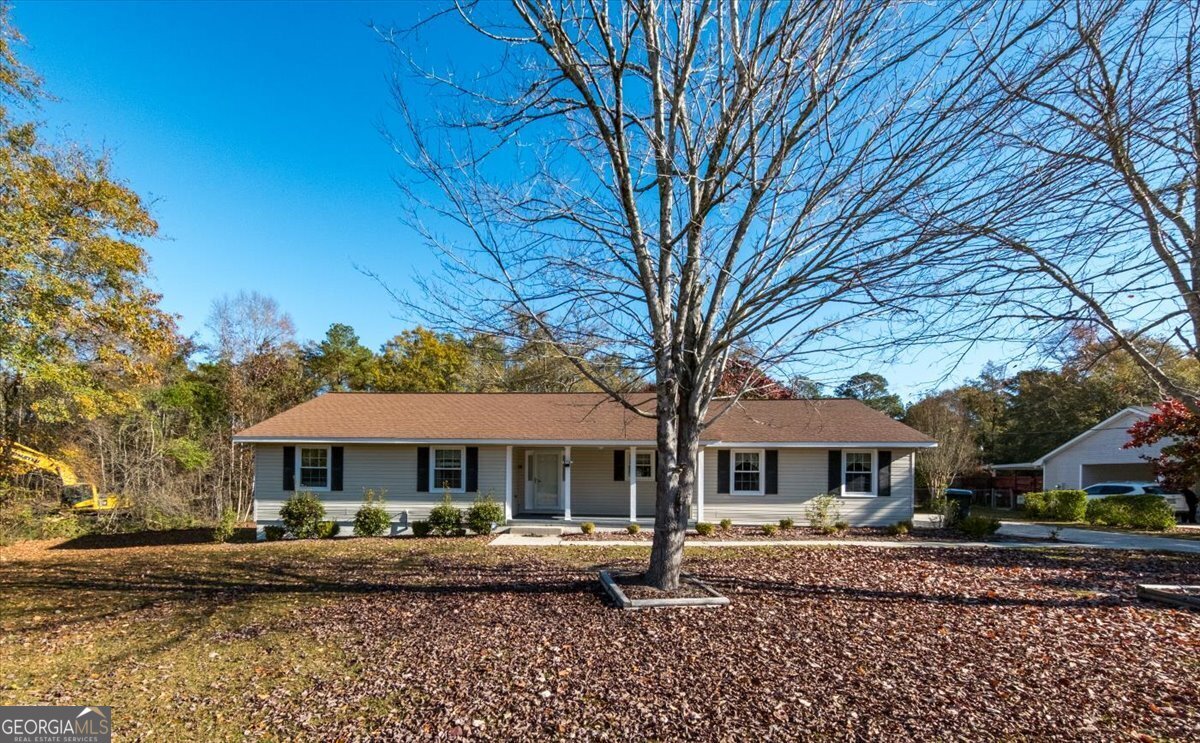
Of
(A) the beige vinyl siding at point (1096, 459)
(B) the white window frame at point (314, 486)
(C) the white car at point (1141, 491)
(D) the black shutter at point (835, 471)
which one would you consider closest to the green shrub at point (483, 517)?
(B) the white window frame at point (314, 486)

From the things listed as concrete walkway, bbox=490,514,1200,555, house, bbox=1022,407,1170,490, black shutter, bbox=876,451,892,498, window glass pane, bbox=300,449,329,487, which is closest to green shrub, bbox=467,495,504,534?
concrete walkway, bbox=490,514,1200,555

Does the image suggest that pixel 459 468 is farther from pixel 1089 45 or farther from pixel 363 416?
pixel 1089 45

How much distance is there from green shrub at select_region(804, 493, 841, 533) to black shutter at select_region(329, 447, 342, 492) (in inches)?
478

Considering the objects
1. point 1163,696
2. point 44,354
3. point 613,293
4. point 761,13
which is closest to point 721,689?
point 1163,696

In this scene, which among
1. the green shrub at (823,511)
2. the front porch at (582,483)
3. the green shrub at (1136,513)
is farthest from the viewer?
the front porch at (582,483)

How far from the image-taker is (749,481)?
1623cm

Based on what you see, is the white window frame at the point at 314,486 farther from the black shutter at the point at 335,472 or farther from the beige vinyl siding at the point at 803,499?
the beige vinyl siding at the point at 803,499

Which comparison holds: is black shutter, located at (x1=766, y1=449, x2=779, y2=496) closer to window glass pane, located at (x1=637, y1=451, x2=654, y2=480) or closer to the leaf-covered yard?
window glass pane, located at (x1=637, y1=451, x2=654, y2=480)

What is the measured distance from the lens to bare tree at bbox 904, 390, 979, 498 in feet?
81.7

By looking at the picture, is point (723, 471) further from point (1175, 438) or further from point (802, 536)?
point (1175, 438)

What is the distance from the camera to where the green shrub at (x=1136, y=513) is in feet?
55.8

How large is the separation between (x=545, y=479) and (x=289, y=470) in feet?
22.5

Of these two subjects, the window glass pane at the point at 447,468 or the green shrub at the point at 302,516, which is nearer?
the green shrub at the point at 302,516

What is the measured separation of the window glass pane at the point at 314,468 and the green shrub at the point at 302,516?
872 millimetres
